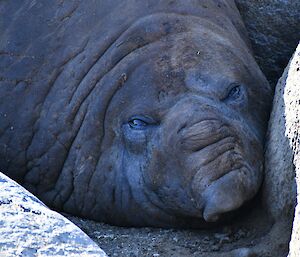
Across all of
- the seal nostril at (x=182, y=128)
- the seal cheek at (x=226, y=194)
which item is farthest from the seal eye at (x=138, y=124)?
the seal cheek at (x=226, y=194)

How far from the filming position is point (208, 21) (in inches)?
239

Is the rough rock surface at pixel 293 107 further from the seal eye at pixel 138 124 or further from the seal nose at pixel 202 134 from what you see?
the seal eye at pixel 138 124

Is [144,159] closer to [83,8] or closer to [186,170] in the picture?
[186,170]

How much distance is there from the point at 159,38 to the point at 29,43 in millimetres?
896

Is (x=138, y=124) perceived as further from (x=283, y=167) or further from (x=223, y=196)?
(x=283, y=167)

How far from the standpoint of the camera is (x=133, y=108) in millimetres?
5766

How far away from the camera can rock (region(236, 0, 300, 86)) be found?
685 cm

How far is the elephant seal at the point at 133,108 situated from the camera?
5.36 meters

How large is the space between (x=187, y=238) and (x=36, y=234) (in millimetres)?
1701

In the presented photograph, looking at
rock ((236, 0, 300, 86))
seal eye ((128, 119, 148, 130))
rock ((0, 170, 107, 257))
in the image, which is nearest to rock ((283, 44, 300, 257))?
seal eye ((128, 119, 148, 130))

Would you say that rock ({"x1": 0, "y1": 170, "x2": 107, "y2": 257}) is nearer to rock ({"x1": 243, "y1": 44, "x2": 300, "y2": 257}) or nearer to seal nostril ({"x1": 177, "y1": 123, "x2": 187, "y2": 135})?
rock ({"x1": 243, "y1": 44, "x2": 300, "y2": 257})

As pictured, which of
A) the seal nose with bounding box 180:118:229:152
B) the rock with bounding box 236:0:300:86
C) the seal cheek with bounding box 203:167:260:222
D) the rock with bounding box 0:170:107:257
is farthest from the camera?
the rock with bounding box 236:0:300:86

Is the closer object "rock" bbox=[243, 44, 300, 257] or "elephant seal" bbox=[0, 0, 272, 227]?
"rock" bbox=[243, 44, 300, 257]

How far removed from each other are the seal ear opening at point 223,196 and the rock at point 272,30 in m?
1.83
